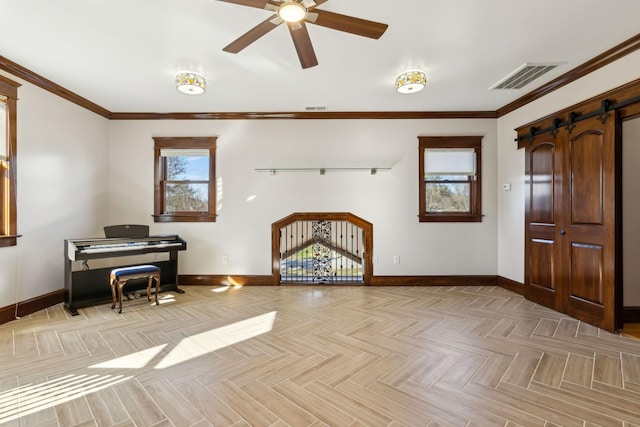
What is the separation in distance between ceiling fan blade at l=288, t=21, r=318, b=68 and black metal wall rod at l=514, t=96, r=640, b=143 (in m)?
2.92

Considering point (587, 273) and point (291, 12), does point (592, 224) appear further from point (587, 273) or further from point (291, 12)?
point (291, 12)

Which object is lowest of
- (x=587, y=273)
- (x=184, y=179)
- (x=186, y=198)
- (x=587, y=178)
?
(x=587, y=273)

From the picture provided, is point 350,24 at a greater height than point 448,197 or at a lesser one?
greater

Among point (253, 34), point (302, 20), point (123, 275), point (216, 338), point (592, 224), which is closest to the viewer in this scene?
point (302, 20)

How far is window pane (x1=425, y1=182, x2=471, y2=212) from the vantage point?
4.73 meters

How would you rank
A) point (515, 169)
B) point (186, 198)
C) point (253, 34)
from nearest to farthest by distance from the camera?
point (253, 34)
point (515, 169)
point (186, 198)

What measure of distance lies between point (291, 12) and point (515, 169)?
153 inches

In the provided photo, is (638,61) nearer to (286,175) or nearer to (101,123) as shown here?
(286,175)

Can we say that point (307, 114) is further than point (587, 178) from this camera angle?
Yes

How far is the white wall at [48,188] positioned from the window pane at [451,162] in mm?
5044

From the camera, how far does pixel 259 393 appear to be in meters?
1.92

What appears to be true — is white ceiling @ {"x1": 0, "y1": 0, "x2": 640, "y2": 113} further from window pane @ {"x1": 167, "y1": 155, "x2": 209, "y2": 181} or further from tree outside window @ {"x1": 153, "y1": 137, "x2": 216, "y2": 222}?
window pane @ {"x1": 167, "y1": 155, "x2": 209, "y2": 181}

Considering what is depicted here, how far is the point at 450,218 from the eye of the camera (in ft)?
15.2

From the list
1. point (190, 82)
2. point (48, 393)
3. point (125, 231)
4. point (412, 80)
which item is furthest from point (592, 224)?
point (125, 231)
